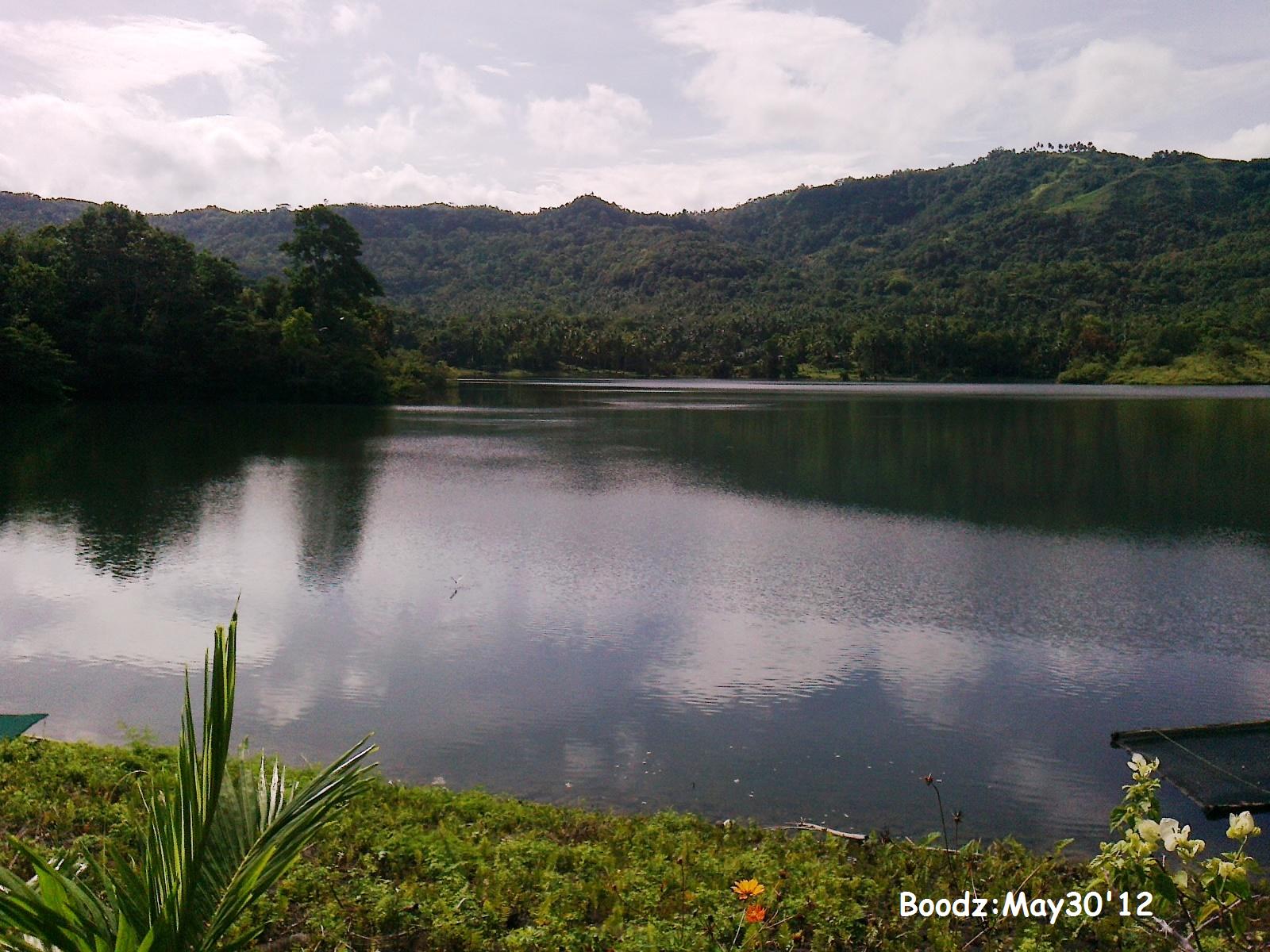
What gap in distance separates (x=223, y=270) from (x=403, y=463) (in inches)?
1608

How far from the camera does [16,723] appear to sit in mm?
8492

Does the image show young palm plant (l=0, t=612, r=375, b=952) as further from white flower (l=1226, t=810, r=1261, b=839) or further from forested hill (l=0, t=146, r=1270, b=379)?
forested hill (l=0, t=146, r=1270, b=379)

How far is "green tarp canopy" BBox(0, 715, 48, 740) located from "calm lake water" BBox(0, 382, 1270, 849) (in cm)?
38

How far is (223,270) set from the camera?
63.6 m

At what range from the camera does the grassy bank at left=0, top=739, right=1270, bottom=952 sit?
4859 mm

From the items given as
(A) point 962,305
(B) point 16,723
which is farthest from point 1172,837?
(A) point 962,305

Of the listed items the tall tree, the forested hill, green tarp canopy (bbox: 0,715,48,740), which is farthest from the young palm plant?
the forested hill

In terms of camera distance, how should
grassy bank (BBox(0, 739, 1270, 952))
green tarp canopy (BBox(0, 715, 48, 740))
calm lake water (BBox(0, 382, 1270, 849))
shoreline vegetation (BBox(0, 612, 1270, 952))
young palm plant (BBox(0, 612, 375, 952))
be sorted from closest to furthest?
young palm plant (BBox(0, 612, 375, 952))
shoreline vegetation (BBox(0, 612, 1270, 952))
grassy bank (BBox(0, 739, 1270, 952))
green tarp canopy (BBox(0, 715, 48, 740))
calm lake water (BBox(0, 382, 1270, 849))

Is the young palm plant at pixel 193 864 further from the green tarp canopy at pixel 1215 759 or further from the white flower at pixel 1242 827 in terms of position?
the green tarp canopy at pixel 1215 759

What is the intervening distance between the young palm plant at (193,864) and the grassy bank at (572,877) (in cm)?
261

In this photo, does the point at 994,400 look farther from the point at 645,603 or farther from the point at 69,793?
the point at 69,793

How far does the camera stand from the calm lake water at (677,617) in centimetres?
860

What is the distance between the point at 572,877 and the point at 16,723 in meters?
5.90

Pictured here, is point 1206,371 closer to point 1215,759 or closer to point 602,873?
point 1215,759
